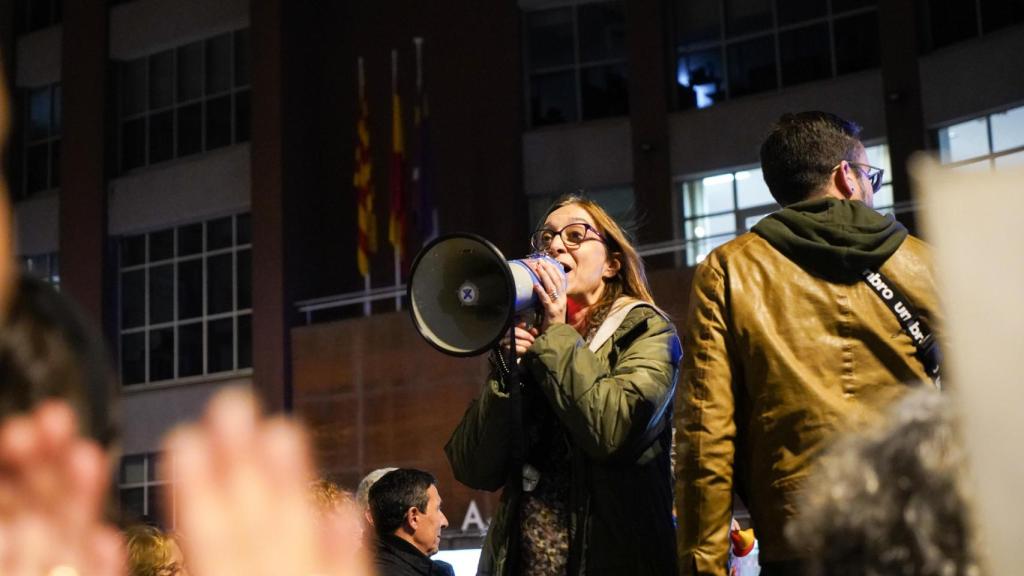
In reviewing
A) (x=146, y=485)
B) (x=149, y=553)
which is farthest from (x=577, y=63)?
(x=149, y=553)

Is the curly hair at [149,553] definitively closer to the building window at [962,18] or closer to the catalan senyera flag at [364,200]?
the building window at [962,18]

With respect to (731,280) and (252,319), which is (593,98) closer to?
(252,319)

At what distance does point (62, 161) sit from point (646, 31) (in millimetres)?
8849

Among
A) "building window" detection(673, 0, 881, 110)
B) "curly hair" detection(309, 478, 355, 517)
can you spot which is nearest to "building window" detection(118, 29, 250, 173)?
"building window" detection(673, 0, 881, 110)

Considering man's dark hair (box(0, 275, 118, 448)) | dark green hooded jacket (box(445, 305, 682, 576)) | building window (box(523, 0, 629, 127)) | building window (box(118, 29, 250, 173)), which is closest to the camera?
man's dark hair (box(0, 275, 118, 448))

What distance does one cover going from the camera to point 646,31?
15.5 meters

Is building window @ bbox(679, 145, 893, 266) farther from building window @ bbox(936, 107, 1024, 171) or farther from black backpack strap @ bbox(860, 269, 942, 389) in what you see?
black backpack strap @ bbox(860, 269, 942, 389)

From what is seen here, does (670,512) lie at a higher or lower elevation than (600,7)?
lower

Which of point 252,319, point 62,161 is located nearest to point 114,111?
point 62,161

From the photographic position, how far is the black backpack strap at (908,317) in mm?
2711

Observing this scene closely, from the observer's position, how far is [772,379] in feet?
8.92

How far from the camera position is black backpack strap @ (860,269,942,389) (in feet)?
8.89

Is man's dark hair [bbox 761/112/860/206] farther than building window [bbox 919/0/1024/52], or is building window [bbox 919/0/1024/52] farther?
building window [bbox 919/0/1024/52]

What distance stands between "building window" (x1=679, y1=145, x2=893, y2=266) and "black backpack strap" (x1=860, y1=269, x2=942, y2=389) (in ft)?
38.0
